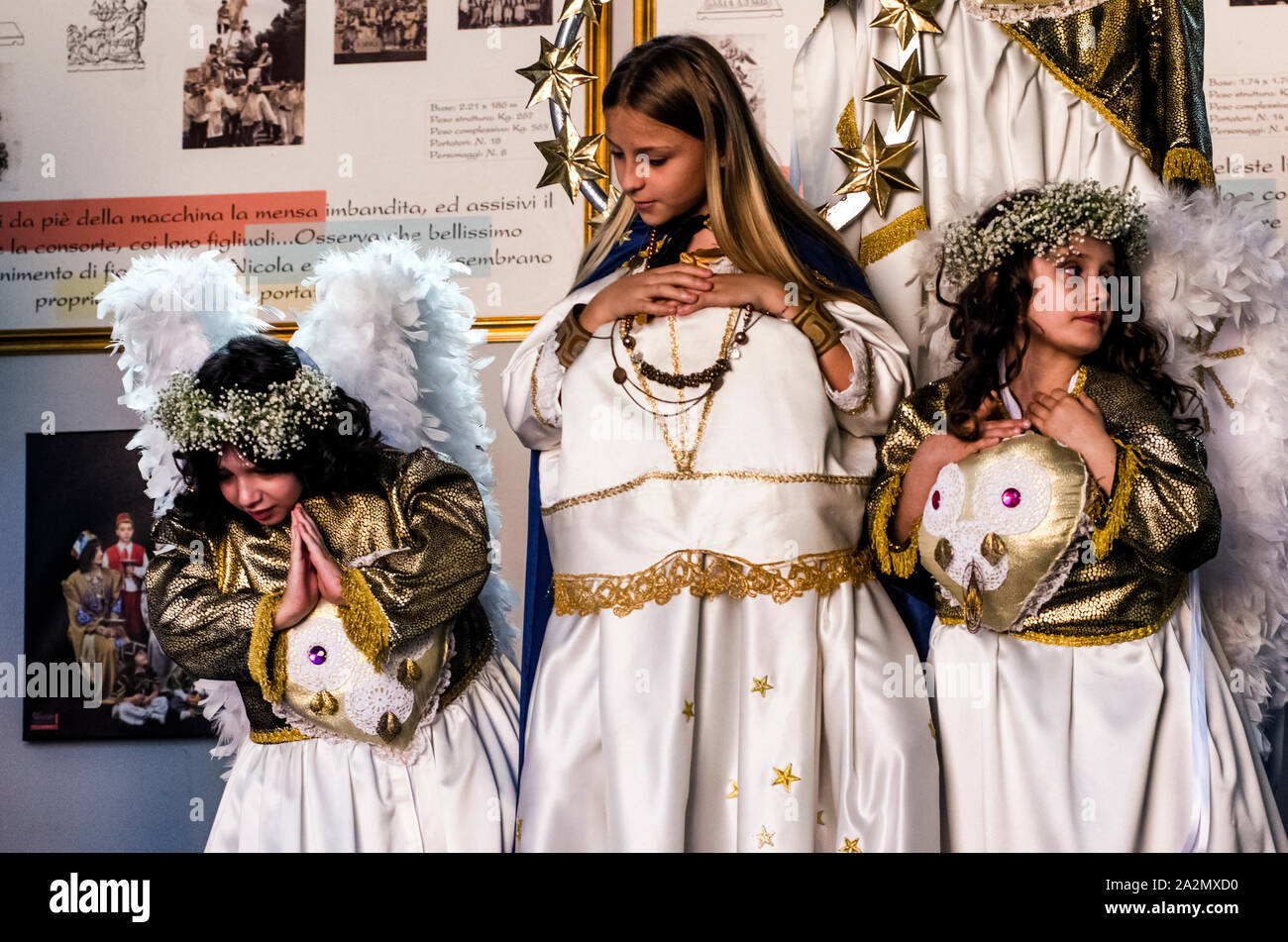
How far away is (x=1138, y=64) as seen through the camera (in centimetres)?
290

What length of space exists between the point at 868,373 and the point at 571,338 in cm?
50

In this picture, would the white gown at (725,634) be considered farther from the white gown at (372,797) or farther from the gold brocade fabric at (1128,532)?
the white gown at (372,797)

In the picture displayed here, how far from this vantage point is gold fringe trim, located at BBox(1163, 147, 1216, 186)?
9.17ft

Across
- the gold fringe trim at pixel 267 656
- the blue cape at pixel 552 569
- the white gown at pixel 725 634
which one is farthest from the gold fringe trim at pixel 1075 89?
the gold fringe trim at pixel 267 656

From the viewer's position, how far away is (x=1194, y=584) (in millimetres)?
2498

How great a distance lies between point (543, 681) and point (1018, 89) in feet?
4.69

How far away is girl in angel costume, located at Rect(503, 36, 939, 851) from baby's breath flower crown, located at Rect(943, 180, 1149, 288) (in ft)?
0.62

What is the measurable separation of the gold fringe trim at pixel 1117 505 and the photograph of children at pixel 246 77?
90.2 inches

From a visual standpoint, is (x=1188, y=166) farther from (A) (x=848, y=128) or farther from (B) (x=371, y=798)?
(B) (x=371, y=798)

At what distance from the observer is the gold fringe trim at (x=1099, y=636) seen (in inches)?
95.0

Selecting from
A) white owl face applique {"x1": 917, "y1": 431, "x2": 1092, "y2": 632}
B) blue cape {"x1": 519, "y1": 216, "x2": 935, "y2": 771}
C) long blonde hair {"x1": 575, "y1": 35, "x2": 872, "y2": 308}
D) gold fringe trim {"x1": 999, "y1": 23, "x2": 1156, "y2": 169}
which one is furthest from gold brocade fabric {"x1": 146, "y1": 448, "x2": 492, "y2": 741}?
gold fringe trim {"x1": 999, "y1": 23, "x2": 1156, "y2": 169}

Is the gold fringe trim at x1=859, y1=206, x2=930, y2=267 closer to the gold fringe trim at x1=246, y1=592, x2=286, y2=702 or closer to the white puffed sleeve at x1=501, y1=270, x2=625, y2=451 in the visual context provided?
the white puffed sleeve at x1=501, y1=270, x2=625, y2=451

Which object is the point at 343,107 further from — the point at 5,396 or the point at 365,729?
the point at 365,729

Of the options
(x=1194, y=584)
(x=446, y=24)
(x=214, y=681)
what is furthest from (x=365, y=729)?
(x=446, y=24)
